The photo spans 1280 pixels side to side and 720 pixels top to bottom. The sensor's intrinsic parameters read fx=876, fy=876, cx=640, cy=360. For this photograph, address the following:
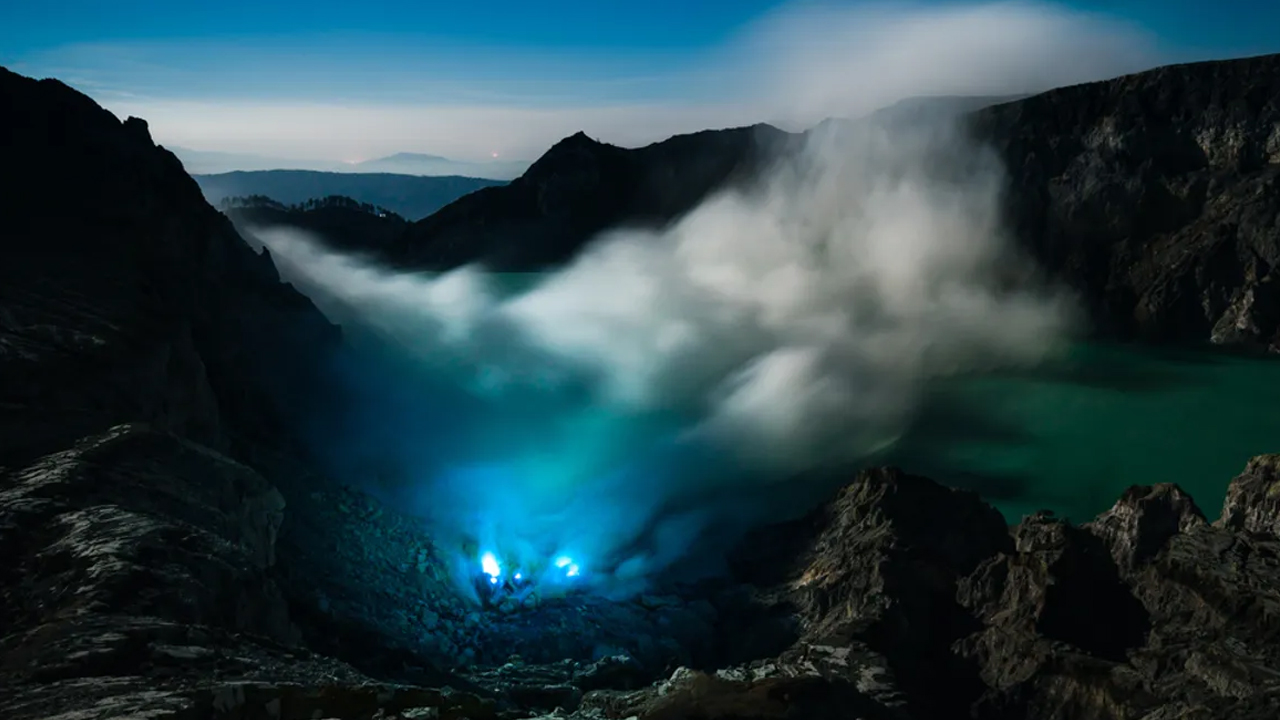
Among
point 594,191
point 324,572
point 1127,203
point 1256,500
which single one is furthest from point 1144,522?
point 594,191

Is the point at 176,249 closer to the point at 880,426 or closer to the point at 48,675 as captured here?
the point at 48,675

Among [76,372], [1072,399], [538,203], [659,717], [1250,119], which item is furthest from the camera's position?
[538,203]

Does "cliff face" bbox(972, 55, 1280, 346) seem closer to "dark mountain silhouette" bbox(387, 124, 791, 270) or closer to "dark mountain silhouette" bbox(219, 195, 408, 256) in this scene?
"dark mountain silhouette" bbox(387, 124, 791, 270)

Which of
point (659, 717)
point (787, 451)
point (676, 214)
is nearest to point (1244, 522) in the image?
point (659, 717)

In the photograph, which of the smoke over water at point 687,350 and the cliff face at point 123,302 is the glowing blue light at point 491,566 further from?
the cliff face at point 123,302

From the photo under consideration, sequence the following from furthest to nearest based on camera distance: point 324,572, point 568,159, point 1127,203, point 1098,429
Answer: point 568,159
point 1127,203
point 1098,429
point 324,572

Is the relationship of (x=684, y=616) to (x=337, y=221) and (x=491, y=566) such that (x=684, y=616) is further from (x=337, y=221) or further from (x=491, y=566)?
(x=337, y=221)

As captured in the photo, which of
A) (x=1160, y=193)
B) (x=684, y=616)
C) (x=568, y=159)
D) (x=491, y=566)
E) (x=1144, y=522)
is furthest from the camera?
(x=568, y=159)
